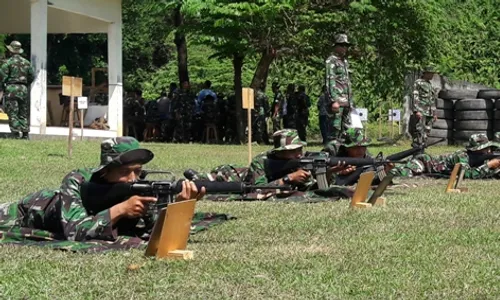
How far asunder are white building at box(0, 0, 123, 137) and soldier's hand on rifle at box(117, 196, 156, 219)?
14.9m

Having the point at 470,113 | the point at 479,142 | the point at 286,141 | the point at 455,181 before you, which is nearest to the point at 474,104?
the point at 470,113

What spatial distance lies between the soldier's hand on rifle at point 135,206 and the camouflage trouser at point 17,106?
13668 millimetres

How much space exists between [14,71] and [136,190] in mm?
14004

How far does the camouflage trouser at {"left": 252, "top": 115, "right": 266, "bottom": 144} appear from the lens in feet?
90.0

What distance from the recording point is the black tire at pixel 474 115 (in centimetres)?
2581

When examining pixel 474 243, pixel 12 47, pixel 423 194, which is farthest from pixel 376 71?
pixel 474 243

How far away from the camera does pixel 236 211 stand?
31.6 ft

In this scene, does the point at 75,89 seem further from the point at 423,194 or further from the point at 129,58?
the point at 129,58

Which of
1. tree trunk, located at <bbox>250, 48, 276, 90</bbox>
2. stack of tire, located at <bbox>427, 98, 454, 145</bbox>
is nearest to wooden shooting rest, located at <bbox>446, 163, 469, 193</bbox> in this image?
tree trunk, located at <bbox>250, 48, 276, 90</bbox>

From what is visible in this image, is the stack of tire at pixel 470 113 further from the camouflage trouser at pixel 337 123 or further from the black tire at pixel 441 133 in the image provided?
the camouflage trouser at pixel 337 123

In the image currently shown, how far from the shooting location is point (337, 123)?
14.3 metres

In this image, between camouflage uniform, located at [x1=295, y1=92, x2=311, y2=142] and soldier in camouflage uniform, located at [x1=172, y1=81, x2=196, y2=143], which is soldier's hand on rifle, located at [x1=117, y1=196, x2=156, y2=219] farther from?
soldier in camouflage uniform, located at [x1=172, y1=81, x2=196, y2=143]

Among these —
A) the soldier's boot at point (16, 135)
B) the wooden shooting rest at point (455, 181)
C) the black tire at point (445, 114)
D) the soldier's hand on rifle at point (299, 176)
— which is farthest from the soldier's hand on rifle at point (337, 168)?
the black tire at point (445, 114)

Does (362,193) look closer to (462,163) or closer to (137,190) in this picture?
(137,190)
